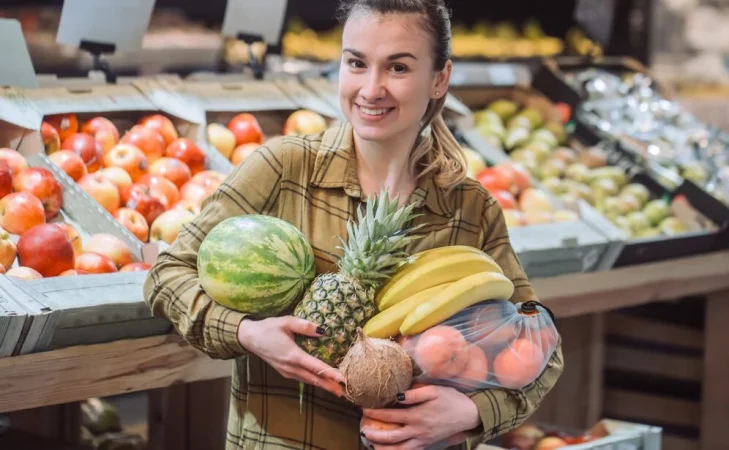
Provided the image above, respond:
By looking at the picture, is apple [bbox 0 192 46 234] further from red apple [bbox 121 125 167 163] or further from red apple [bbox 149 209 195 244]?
red apple [bbox 121 125 167 163]

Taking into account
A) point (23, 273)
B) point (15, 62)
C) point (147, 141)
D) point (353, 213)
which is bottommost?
point (23, 273)

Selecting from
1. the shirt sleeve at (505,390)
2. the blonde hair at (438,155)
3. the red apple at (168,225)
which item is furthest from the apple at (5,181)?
the shirt sleeve at (505,390)

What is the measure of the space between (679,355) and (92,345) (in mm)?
2582

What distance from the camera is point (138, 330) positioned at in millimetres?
2307

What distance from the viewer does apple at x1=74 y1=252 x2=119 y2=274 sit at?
8.00 ft

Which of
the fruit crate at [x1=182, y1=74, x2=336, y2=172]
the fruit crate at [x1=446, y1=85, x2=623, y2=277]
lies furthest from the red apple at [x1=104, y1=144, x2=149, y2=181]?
the fruit crate at [x1=446, y1=85, x2=623, y2=277]

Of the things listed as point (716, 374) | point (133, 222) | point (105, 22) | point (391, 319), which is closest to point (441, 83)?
point (391, 319)

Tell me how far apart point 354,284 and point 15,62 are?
1.65 m

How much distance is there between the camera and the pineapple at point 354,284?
1.57 meters

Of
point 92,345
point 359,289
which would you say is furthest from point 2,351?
point 359,289

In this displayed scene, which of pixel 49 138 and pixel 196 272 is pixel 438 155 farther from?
pixel 49 138

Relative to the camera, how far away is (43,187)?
262cm

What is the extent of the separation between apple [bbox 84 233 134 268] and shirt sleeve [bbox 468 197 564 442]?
1.03m

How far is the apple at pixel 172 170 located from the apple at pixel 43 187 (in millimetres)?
383
